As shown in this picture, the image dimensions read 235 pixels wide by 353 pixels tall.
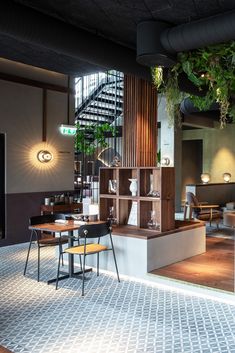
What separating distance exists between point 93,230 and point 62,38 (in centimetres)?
221

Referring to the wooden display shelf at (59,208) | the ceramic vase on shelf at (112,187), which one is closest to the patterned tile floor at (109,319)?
the ceramic vase on shelf at (112,187)

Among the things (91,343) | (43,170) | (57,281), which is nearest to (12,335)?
(91,343)

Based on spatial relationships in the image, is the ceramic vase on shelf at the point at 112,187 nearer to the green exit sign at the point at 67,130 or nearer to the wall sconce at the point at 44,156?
the wall sconce at the point at 44,156

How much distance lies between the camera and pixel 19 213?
7156mm

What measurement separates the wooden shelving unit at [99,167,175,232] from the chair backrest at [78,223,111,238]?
2.93ft

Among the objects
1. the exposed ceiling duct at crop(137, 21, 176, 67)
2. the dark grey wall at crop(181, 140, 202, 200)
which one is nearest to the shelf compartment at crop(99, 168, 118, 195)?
the exposed ceiling duct at crop(137, 21, 176, 67)

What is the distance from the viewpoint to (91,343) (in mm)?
3098

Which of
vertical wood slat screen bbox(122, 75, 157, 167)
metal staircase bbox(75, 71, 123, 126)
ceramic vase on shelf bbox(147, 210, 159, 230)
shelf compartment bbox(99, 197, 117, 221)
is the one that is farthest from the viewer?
metal staircase bbox(75, 71, 123, 126)

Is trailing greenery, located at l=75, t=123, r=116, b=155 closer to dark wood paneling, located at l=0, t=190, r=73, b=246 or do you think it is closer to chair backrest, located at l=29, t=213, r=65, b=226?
dark wood paneling, located at l=0, t=190, r=73, b=246

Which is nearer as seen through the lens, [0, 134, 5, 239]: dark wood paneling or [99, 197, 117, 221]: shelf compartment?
[99, 197, 117, 221]: shelf compartment

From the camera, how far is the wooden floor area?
14.5 feet

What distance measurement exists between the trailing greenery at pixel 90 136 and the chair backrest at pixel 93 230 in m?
6.85

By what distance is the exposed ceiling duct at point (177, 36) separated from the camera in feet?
12.1

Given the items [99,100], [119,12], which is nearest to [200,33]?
[119,12]
